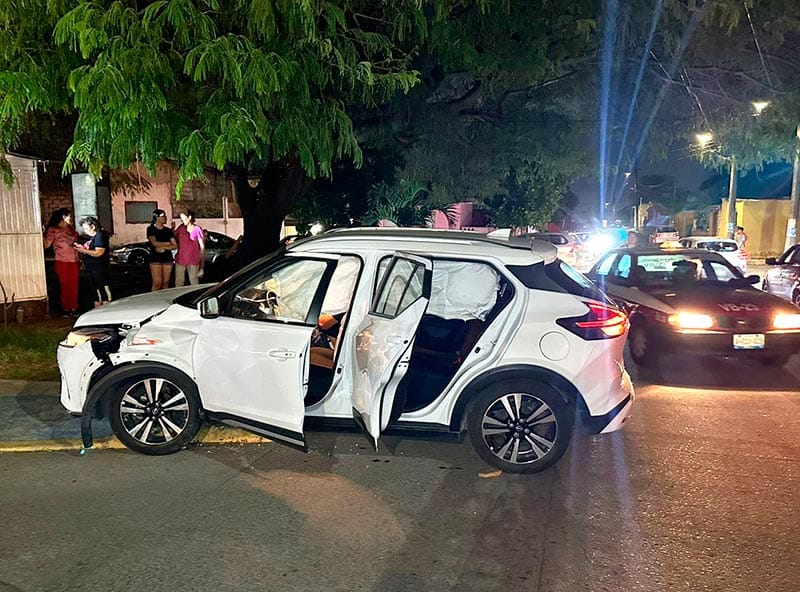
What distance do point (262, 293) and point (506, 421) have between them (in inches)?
88.6

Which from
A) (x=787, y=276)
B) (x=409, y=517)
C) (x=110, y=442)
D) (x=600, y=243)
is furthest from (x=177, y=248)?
(x=600, y=243)

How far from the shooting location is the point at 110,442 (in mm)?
5645

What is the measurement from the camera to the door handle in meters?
4.84

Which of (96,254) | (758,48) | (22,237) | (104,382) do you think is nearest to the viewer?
(104,382)

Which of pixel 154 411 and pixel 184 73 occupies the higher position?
pixel 184 73

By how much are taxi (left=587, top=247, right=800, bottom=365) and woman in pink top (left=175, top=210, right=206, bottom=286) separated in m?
6.61

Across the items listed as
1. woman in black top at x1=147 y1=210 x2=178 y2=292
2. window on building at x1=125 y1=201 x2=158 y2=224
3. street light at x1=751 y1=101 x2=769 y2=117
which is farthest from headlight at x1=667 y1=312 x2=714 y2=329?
window on building at x1=125 y1=201 x2=158 y2=224

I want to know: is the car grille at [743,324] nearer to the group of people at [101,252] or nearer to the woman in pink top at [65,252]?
the group of people at [101,252]

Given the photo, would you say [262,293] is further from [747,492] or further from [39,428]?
[747,492]

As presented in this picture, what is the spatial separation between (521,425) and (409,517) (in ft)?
3.89

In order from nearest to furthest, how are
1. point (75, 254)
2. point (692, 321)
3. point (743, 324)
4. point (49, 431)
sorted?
point (49, 431), point (743, 324), point (692, 321), point (75, 254)

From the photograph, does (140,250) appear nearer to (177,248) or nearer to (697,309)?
(177,248)

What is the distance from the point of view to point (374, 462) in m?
5.33

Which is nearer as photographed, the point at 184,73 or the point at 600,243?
the point at 184,73
